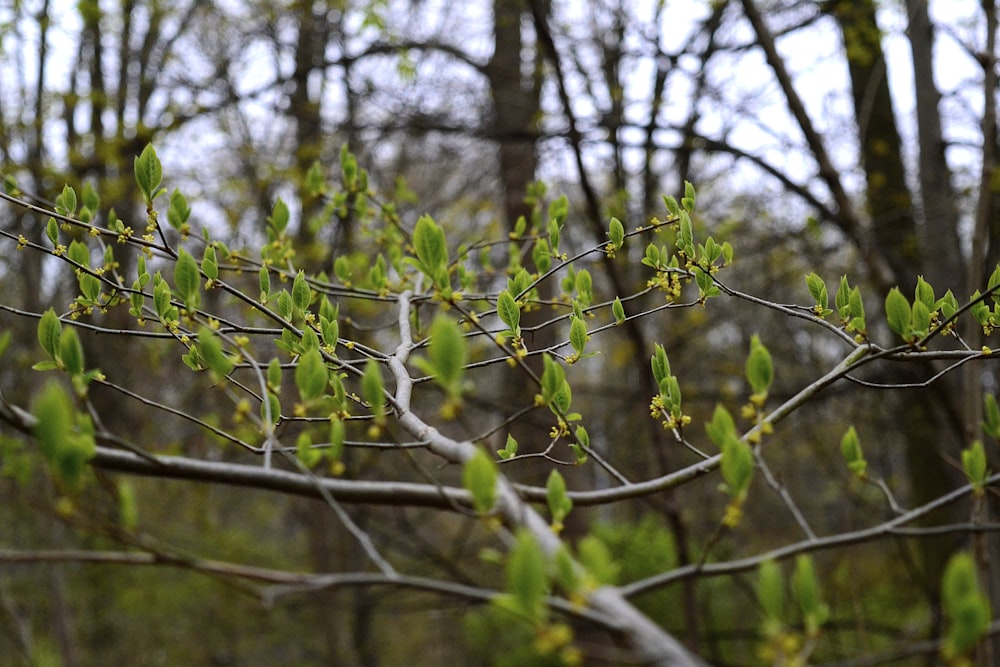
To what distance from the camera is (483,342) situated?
19.5ft

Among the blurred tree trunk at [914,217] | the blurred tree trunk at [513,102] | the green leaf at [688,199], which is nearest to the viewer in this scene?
the green leaf at [688,199]

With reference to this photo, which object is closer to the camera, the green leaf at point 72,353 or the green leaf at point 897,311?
the green leaf at point 72,353

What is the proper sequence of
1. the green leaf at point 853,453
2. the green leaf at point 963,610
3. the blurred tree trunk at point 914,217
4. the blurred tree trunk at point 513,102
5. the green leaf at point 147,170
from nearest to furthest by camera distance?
the green leaf at point 963,610
the green leaf at point 853,453
the green leaf at point 147,170
the blurred tree trunk at point 914,217
the blurred tree trunk at point 513,102

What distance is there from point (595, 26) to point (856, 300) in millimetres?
4373

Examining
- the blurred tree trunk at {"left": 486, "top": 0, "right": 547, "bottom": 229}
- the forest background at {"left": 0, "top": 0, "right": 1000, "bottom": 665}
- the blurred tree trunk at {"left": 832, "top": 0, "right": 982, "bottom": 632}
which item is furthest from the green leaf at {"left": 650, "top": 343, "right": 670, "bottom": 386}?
the blurred tree trunk at {"left": 486, "top": 0, "right": 547, "bottom": 229}

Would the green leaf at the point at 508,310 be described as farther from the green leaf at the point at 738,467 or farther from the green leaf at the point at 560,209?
the green leaf at the point at 560,209

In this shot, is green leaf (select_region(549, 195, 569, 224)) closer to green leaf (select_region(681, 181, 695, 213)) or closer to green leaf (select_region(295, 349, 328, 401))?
green leaf (select_region(681, 181, 695, 213))

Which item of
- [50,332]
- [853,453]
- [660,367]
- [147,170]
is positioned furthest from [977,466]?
[147,170]

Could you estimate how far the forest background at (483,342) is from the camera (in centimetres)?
104

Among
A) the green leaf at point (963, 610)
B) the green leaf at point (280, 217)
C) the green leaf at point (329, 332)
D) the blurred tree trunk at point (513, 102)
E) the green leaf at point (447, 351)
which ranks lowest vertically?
the green leaf at point (963, 610)

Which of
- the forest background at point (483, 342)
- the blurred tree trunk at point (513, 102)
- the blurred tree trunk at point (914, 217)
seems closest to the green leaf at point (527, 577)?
the forest background at point (483, 342)

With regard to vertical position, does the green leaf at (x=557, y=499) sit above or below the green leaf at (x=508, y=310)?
below

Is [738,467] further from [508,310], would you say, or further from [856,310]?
[856,310]

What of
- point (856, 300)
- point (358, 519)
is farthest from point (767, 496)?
point (856, 300)
